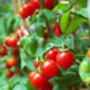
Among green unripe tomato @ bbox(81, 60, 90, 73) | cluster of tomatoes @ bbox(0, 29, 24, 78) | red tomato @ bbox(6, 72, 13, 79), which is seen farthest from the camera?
red tomato @ bbox(6, 72, 13, 79)

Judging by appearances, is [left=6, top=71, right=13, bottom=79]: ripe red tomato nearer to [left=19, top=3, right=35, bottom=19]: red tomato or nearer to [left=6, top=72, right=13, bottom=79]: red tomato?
[left=6, top=72, right=13, bottom=79]: red tomato

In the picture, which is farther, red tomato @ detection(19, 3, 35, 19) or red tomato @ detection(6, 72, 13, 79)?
red tomato @ detection(6, 72, 13, 79)

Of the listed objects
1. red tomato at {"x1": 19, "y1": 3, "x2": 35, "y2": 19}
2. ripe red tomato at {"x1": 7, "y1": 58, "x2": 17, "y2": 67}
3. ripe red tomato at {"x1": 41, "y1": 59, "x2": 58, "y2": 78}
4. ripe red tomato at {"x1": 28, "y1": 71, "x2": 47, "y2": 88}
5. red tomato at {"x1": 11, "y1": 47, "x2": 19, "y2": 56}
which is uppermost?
red tomato at {"x1": 19, "y1": 3, "x2": 35, "y2": 19}

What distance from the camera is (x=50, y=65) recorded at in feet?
1.72

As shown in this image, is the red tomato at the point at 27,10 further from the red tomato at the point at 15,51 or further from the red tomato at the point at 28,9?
the red tomato at the point at 15,51

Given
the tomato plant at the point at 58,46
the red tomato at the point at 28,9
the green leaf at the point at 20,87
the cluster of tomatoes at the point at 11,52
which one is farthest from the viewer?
the cluster of tomatoes at the point at 11,52

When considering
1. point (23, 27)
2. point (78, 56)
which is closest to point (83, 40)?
point (78, 56)

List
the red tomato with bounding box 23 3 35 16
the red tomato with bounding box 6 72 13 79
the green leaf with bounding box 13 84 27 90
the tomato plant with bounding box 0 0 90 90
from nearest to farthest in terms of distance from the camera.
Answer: the tomato plant with bounding box 0 0 90 90, the red tomato with bounding box 23 3 35 16, the green leaf with bounding box 13 84 27 90, the red tomato with bounding box 6 72 13 79

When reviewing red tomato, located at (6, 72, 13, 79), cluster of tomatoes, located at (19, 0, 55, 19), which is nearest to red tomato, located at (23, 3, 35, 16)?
cluster of tomatoes, located at (19, 0, 55, 19)

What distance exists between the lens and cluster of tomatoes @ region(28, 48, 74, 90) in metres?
0.53

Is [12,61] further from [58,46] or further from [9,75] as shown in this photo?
[58,46]

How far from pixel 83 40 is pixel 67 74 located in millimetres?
128

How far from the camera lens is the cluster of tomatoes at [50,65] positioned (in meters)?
0.53

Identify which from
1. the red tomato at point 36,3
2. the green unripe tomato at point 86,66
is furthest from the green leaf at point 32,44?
the green unripe tomato at point 86,66
